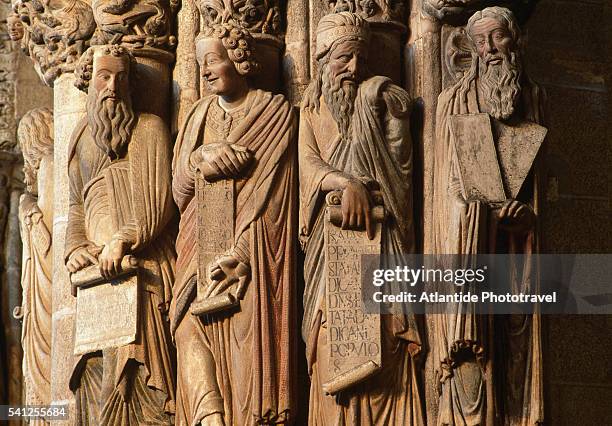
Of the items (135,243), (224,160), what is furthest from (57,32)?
(224,160)

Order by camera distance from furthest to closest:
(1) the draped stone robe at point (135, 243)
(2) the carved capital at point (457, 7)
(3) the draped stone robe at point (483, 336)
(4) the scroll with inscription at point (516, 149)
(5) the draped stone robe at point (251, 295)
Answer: (1) the draped stone robe at point (135, 243) → (2) the carved capital at point (457, 7) → (5) the draped stone robe at point (251, 295) → (4) the scroll with inscription at point (516, 149) → (3) the draped stone robe at point (483, 336)

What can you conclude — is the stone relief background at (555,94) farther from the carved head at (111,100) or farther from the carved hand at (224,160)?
the carved hand at (224,160)

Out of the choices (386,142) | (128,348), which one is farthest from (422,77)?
(128,348)

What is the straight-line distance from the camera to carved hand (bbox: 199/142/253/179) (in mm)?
12383

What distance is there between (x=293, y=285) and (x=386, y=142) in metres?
0.87

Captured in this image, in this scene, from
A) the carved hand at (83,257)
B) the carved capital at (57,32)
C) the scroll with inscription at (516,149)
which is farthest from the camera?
the carved capital at (57,32)

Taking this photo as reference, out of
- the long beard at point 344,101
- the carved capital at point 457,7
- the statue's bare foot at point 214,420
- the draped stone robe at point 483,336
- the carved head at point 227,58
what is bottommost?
the statue's bare foot at point 214,420

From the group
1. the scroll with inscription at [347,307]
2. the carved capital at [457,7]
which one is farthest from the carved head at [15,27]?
the scroll with inscription at [347,307]

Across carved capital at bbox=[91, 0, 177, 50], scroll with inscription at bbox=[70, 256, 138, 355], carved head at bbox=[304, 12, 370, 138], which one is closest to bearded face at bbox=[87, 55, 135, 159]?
carved capital at bbox=[91, 0, 177, 50]

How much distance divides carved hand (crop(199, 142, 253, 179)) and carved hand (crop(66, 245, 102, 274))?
2.79 feet

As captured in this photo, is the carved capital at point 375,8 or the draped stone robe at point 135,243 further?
the draped stone robe at point 135,243

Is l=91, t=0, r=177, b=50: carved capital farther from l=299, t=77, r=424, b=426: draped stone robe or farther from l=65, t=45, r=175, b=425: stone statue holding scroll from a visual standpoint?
l=299, t=77, r=424, b=426: draped stone robe

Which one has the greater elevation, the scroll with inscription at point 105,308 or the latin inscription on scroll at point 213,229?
the latin inscription on scroll at point 213,229

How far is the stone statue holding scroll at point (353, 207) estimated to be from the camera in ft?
39.3
